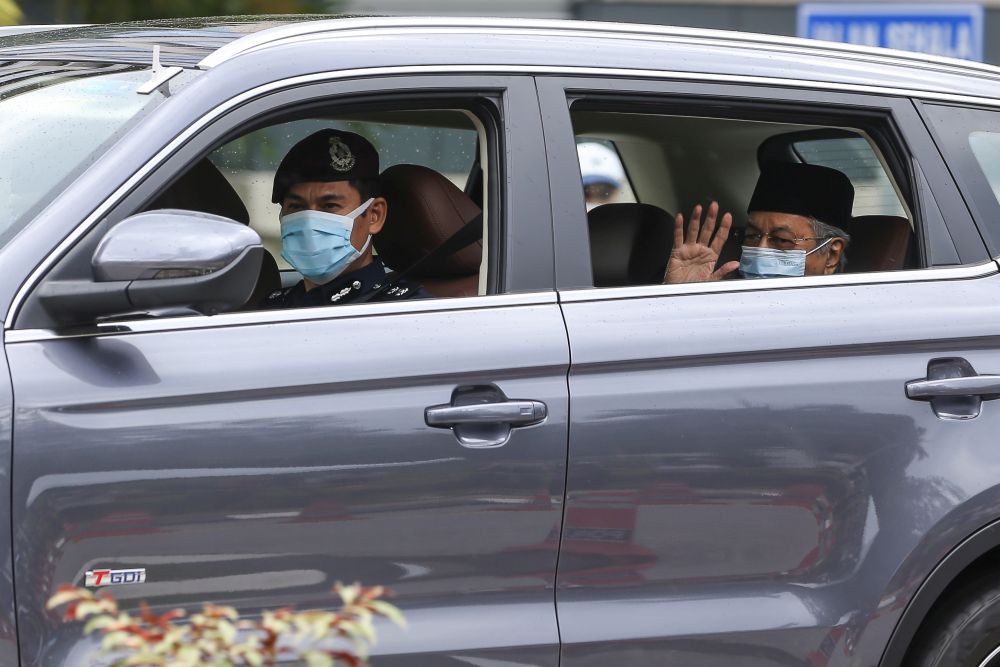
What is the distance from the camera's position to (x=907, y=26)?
11211 mm

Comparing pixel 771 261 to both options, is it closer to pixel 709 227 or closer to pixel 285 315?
pixel 709 227

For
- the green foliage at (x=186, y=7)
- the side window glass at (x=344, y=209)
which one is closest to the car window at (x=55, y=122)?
the side window glass at (x=344, y=209)

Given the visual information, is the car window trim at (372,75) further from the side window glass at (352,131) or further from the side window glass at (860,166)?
the side window glass at (352,131)

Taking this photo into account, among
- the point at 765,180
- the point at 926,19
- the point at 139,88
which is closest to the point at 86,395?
the point at 139,88

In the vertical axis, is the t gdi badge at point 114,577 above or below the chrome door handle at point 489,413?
below

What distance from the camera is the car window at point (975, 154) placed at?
318 centimetres

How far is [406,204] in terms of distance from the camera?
12.3ft

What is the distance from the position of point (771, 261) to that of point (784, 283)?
74 centimetres

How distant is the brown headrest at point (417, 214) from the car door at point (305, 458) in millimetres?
861

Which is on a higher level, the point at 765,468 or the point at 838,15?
the point at 838,15

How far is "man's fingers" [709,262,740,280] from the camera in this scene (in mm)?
3523

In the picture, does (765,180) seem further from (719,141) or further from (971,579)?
(971,579)

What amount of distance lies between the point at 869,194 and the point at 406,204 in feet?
3.84

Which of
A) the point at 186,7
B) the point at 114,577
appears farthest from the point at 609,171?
the point at 186,7
